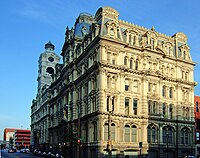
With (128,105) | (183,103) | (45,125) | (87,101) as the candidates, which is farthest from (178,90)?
(45,125)

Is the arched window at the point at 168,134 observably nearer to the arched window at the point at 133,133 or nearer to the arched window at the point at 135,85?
the arched window at the point at 133,133

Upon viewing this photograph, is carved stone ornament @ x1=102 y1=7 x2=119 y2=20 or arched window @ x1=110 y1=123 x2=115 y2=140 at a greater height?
carved stone ornament @ x1=102 y1=7 x2=119 y2=20

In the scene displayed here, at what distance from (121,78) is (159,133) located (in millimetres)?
14864

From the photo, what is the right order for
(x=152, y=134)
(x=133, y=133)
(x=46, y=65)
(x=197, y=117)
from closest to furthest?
(x=133, y=133) → (x=152, y=134) → (x=197, y=117) → (x=46, y=65)

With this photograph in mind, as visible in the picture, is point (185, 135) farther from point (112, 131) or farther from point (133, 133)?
point (112, 131)

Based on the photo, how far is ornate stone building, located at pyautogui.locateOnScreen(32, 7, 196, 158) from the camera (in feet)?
188

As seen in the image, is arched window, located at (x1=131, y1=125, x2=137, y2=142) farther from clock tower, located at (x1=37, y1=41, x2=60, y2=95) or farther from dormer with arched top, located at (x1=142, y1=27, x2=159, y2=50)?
clock tower, located at (x1=37, y1=41, x2=60, y2=95)

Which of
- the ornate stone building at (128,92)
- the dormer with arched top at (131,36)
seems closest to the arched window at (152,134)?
the ornate stone building at (128,92)

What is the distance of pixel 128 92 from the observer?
6053 cm

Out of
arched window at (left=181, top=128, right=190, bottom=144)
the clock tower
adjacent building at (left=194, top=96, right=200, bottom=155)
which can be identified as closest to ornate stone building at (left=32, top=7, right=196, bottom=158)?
arched window at (left=181, top=128, right=190, bottom=144)

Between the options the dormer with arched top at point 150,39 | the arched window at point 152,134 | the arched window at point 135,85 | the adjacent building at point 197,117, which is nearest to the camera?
the arched window at point 135,85

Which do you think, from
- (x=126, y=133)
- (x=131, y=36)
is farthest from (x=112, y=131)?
(x=131, y=36)

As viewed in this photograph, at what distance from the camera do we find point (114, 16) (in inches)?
2489

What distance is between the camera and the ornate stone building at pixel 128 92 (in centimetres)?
5741
